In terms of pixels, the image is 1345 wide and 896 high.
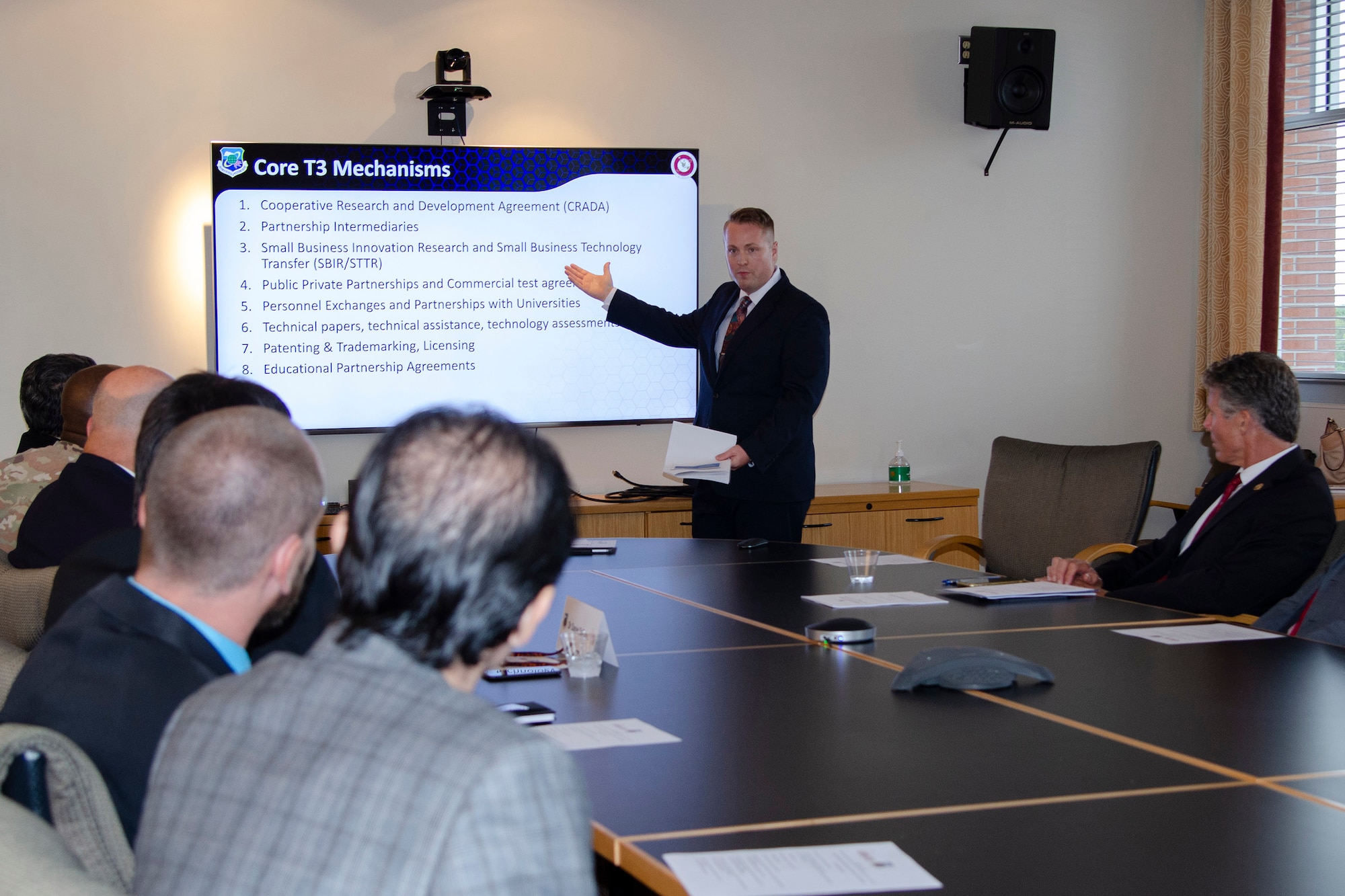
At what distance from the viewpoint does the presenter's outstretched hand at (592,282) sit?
15.5 feet

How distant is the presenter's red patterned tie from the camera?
171 inches

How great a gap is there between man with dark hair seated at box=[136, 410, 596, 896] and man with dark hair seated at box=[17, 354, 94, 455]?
3.27m

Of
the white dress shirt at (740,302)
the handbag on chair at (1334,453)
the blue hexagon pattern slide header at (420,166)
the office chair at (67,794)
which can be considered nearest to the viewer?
the office chair at (67,794)

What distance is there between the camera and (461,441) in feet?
3.10

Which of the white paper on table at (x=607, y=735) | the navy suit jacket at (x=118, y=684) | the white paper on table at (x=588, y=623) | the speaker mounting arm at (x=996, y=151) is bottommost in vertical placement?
the white paper on table at (x=607, y=735)

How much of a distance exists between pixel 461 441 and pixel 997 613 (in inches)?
72.7

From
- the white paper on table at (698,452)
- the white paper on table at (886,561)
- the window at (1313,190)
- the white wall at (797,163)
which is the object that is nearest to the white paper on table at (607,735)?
the white paper on table at (886,561)

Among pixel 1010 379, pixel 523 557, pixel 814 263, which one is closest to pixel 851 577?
pixel 523 557

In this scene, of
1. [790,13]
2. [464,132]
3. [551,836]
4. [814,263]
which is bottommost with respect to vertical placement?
[551,836]

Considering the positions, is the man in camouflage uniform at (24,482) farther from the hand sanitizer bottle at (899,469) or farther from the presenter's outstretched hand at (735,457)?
the hand sanitizer bottle at (899,469)

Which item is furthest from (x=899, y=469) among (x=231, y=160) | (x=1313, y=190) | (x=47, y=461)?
(x=47, y=461)

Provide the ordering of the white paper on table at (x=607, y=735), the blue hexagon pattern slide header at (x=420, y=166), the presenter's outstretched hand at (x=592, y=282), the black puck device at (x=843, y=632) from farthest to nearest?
the blue hexagon pattern slide header at (x=420, y=166), the presenter's outstretched hand at (x=592, y=282), the black puck device at (x=843, y=632), the white paper on table at (x=607, y=735)

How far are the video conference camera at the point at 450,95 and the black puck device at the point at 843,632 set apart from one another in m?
3.29

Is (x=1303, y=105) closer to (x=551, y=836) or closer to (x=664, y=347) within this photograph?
(x=664, y=347)
